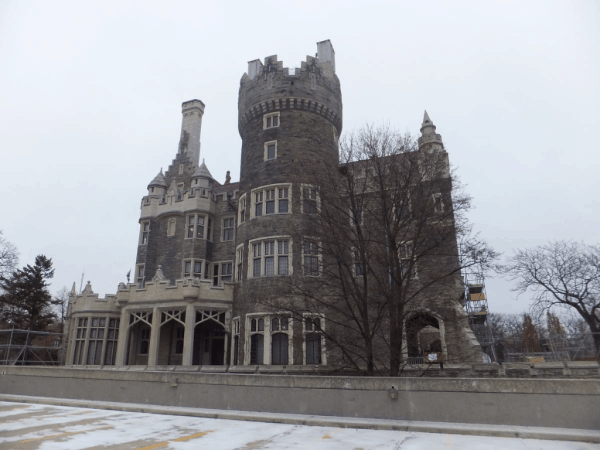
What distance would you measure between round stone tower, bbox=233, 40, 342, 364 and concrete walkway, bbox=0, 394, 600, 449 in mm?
10334

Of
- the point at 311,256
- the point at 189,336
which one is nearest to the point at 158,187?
the point at 189,336

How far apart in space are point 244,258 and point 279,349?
560cm

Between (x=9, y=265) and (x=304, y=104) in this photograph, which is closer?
(x=304, y=104)

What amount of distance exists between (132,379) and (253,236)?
1209cm

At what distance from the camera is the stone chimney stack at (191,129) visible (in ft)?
115

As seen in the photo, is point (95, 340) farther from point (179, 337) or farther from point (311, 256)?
point (311, 256)

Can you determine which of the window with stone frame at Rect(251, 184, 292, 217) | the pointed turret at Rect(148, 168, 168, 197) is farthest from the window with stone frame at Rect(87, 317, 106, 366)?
the window with stone frame at Rect(251, 184, 292, 217)

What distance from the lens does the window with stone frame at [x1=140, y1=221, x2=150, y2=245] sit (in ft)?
102

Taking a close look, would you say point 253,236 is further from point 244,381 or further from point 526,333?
point 526,333

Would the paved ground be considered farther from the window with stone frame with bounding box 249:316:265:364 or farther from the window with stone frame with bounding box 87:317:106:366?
the window with stone frame with bounding box 87:317:106:366

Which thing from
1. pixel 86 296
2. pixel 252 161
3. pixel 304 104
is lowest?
pixel 86 296

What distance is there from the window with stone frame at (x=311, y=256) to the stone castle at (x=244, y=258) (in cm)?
24

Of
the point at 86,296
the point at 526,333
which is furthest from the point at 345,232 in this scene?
the point at 526,333

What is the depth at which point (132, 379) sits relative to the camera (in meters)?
12.2
